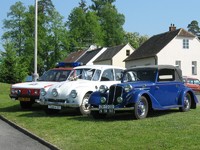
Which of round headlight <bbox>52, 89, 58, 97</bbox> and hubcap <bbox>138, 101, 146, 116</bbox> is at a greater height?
round headlight <bbox>52, 89, 58, 97</bbox>

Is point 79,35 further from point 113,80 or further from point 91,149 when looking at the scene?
point 91,149

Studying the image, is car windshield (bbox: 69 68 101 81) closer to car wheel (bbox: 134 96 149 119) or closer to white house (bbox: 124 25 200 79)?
car wheel (bbox: 134 96 149 119)

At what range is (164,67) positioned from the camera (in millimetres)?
14070

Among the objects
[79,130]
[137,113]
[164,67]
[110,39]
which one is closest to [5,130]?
[79,130]

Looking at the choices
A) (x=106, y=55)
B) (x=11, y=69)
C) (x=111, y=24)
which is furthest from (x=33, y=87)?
(x=111, y=24)

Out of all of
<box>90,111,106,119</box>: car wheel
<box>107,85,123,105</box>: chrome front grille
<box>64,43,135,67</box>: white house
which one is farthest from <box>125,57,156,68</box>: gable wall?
<box>107,85,123,105</box>: chrome front grille

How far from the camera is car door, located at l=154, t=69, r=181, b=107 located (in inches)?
521

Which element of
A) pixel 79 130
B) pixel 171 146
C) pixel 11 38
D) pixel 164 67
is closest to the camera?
pixel 171 146

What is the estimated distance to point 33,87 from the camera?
16812 mm

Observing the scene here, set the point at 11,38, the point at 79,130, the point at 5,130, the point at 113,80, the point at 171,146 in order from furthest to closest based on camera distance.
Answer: the point at 11,38 < the point at 113,80 < the point at 5,130 < the point at 79,130 < the point at 171,146

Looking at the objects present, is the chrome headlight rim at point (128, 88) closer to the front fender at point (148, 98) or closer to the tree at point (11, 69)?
the front fender at point (148, 98)

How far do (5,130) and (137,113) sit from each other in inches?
156

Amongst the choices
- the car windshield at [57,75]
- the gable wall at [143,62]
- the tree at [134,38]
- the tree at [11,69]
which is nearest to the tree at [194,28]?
the tree at [134,38]

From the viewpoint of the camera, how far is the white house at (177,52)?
51375 mm
